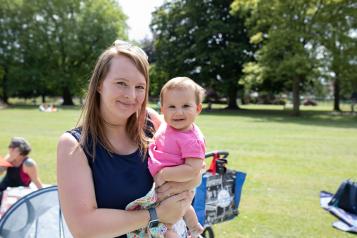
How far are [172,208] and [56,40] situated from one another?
53.2m

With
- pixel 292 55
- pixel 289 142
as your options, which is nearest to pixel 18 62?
pixel 292 55

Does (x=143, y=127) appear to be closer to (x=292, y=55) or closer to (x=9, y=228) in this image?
(x=9, y=228)

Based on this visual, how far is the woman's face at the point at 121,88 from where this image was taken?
2.08 m

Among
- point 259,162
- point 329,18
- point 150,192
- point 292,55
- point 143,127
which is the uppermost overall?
point 329,18

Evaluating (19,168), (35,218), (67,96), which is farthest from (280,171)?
(67,96)

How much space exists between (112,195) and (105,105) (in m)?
0.48

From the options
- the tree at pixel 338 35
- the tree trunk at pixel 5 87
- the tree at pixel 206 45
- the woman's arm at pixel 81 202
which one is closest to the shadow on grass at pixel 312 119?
the tree at pixel 338 35

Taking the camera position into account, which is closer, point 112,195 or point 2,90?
point 112,195

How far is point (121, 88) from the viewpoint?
209 cm

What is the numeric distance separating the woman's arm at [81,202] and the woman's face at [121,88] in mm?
277

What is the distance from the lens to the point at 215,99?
213 feet

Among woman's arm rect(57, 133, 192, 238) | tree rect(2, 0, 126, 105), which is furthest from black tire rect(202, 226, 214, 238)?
tree rect(2, 0, 126, 105)

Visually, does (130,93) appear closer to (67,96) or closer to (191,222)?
(191,222)

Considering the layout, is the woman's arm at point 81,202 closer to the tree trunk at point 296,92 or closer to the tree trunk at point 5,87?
the tree trunk at point 296,92
